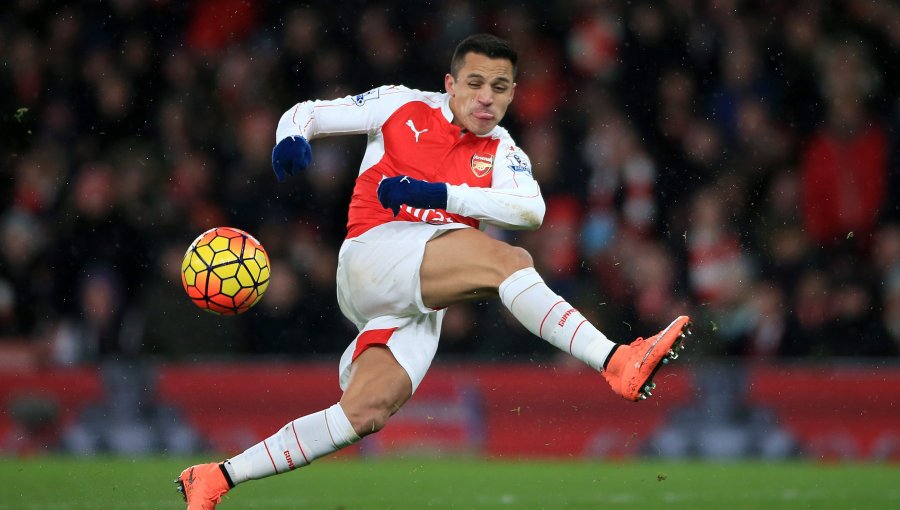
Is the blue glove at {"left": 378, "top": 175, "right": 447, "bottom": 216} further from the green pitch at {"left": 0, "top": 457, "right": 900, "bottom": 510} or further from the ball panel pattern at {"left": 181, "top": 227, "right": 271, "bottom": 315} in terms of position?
the green pitch at {"left": 0, "top": 457, "right": 900, "bottom": 510}

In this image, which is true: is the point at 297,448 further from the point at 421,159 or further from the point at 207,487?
the point at 421,159

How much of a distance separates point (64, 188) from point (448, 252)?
6.54 m

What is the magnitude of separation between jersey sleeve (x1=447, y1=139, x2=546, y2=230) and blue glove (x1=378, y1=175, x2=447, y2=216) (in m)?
0.05

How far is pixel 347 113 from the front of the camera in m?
5.76

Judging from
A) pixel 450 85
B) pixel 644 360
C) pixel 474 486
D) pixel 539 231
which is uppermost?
pixel 450 85

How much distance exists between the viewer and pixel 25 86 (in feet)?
39.3

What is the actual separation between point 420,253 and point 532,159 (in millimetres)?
5608

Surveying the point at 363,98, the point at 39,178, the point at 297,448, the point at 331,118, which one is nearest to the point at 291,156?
the point at 331,118

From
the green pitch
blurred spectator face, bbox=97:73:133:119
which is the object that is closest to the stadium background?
blurred spectator face, bbox=97:73:133:119

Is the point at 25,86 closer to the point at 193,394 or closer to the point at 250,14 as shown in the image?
the point at 250,14

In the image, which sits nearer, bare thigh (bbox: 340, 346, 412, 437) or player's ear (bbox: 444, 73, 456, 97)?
bare thigh (bbox: 340, 346, 412, 437)

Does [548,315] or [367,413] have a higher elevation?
[548,315]

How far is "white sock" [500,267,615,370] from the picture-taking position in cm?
521

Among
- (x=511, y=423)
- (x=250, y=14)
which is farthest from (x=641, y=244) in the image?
(x=250, y=14)
